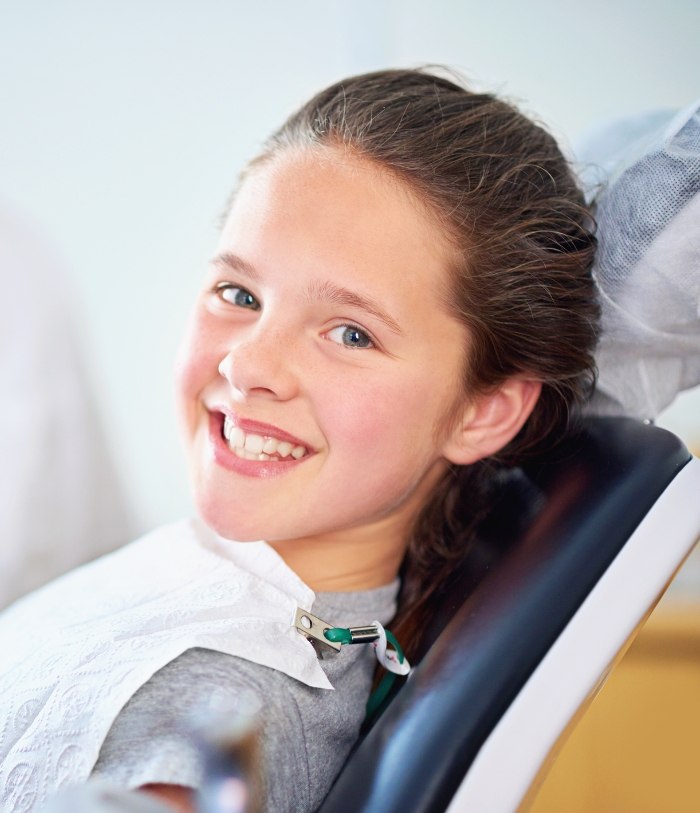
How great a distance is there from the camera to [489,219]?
95 cm

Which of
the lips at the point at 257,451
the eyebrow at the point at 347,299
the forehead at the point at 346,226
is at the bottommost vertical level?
the lips at the point at 257,451

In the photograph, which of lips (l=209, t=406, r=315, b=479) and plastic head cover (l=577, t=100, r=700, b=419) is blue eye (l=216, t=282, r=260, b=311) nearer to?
lips (l=209, t=406, r=315, b=479)

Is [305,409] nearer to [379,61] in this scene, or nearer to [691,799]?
[691,799]

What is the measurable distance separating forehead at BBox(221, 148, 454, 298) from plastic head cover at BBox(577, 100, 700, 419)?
196 mm

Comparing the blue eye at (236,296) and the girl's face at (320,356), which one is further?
the blue eye at (236,296)

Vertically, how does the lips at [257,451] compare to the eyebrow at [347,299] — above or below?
below

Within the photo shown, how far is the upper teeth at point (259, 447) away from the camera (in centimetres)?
94

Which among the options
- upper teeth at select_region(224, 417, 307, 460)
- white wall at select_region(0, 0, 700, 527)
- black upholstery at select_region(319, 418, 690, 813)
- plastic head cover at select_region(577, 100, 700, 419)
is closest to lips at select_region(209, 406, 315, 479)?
upper teeth at select_region(224, 417, 307, 460)

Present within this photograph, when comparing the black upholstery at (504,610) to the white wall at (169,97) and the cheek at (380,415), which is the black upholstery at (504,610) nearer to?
the cheek at (380,415)

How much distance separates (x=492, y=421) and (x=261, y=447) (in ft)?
0.89

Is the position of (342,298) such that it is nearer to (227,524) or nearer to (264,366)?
(264,366)

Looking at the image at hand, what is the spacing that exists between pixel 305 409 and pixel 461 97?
41 cm

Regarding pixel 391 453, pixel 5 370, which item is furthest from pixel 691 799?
pixel 5 370

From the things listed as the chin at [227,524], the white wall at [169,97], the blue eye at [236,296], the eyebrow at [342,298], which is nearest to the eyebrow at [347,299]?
the eyebrow at [342,298]
